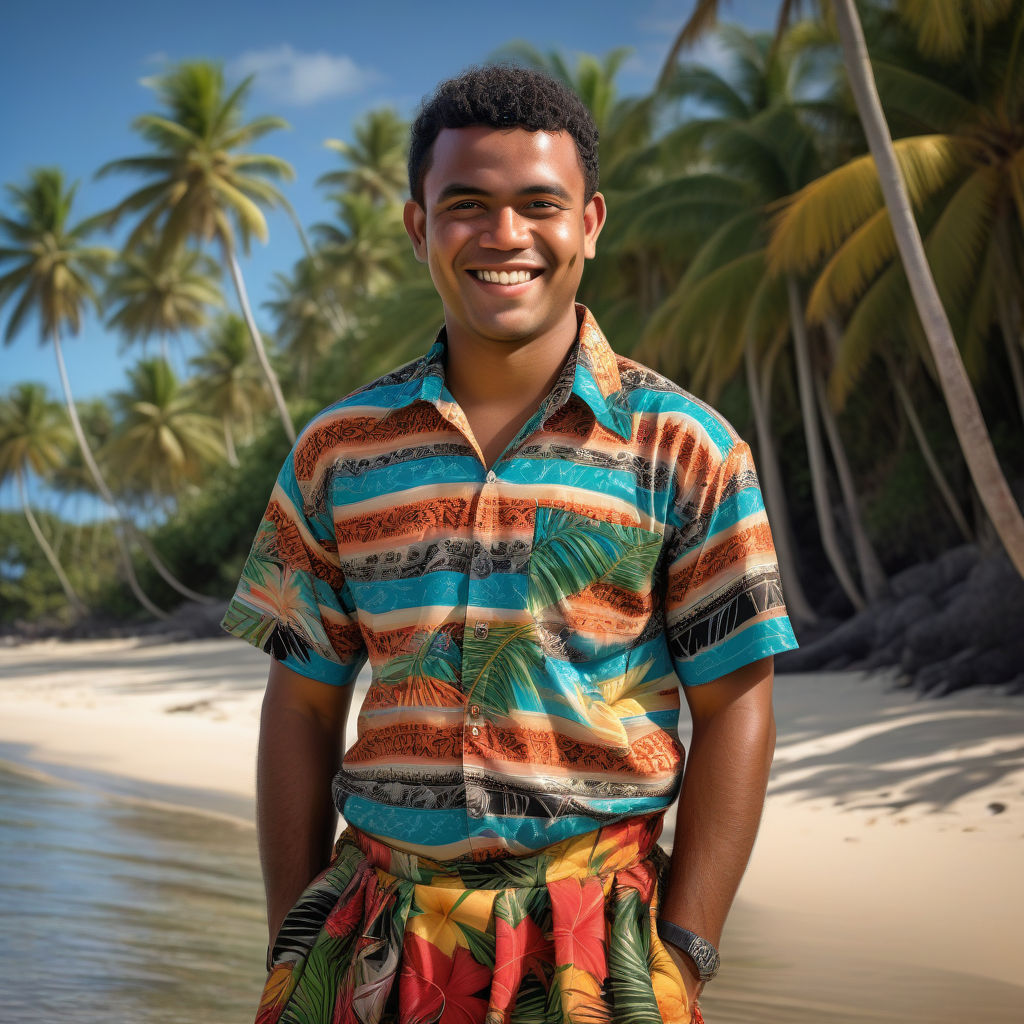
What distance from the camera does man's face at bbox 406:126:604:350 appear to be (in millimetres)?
1695

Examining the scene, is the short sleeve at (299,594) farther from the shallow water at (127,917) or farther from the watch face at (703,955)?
the shallow water at (127,917)

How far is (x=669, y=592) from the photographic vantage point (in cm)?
165

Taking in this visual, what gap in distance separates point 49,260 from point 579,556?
38.3m

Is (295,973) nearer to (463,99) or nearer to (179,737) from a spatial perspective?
(463,99)

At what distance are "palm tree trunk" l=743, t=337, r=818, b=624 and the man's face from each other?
15.1 meters

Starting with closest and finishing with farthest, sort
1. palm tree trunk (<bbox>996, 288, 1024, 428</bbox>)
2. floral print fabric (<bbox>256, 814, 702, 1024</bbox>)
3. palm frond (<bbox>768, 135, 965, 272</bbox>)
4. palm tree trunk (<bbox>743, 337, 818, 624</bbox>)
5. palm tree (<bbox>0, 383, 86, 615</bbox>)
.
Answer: floral print fabric (<bbox>256, 814, 702, 1024</bbox>)
palm frond (<bbox>768, 135, 965, 272</bbox>)
palm tree trunk (<bbox>996, 288, 1024, 428</bbox>)
palm tree trunk (<bbox>743, 337, 818, 624</bbox>)
palm tree (<bbox>0, 383, 86, 615</bbox>)

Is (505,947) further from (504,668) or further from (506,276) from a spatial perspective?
(506,276)

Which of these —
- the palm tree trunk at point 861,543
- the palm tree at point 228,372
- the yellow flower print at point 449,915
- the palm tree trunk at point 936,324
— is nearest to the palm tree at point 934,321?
the palm tree trunk at point 936,324

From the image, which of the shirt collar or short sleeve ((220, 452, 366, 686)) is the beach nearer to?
short sleeve ((220, 452, 366, 686))

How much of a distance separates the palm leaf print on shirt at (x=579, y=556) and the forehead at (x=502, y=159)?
0.46 m

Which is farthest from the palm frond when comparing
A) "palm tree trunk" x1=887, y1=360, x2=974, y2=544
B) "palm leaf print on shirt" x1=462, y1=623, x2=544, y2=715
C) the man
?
"palm leaf print on shirt" x1=462, y1=623, x2=544, y2=715

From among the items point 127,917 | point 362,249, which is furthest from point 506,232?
point 362,249

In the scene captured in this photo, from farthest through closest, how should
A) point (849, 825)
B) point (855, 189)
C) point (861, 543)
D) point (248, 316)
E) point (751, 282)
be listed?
point (248, 316), point (861, 543), point (751, 282), point (855, 189), point (849, 825)

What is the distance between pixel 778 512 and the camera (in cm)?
1777
